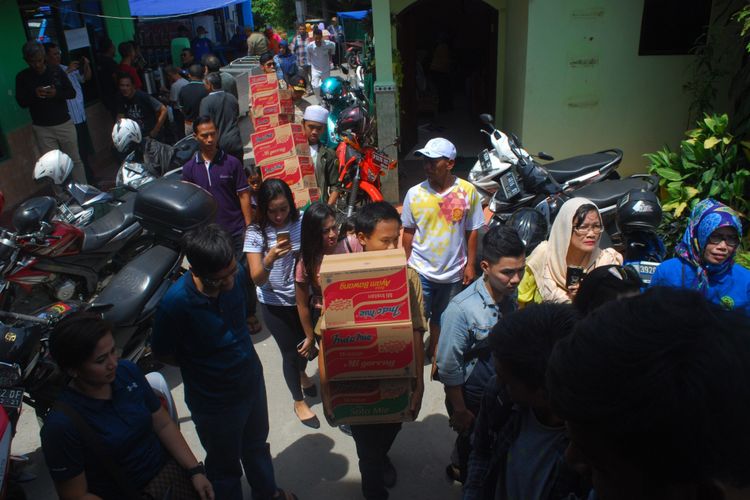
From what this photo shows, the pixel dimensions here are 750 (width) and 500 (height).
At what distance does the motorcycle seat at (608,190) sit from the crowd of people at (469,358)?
1741 mm

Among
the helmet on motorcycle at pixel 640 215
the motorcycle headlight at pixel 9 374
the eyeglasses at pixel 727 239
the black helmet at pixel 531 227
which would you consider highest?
the eyeglasses at pixel 727 239

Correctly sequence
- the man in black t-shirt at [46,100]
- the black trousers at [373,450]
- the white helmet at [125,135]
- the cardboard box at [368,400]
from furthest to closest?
the man in black t-shirt at [46,100] → the white helmet at [125,135] → the black trousers at [373,450] → the cardboard box at [368,400]

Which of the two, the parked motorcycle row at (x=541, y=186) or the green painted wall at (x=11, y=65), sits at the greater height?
the green painted wall at (x=11, y=65)

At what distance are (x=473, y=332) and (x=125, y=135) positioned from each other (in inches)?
217

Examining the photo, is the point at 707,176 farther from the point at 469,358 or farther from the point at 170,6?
the point at 170,6

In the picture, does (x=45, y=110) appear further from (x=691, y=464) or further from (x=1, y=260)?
(x=691, y=464)

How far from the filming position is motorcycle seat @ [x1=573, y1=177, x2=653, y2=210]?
5047mm

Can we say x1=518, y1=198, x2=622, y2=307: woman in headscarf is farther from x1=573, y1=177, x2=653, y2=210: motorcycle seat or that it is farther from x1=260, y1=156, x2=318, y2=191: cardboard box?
x1=260, y1=156, x2=318, y2=191: cardboard box

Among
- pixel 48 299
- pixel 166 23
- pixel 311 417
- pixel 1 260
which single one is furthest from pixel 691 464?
pixel 166 23

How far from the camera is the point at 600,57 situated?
22.5ft

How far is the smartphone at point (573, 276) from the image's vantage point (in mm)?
3203

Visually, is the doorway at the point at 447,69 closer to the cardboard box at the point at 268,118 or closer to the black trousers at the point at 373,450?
the cardboard box at the point at 268,118

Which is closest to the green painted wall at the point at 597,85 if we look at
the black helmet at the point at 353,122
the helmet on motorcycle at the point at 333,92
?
the black helmet at the point at 353,122

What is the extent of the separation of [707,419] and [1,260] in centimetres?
435
